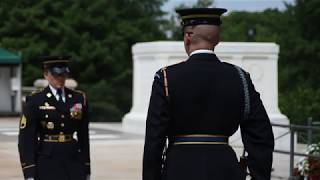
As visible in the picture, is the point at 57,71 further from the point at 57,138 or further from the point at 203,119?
the point at 203,119

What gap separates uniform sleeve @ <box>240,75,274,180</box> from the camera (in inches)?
163

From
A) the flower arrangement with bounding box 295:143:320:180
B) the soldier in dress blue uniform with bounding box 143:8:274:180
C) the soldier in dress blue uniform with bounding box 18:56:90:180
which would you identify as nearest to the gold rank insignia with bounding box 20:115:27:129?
the soldier in dress blue uniform with bounding box 18:56:90:180

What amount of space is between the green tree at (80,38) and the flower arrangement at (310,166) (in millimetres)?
26726

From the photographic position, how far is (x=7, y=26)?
127ft

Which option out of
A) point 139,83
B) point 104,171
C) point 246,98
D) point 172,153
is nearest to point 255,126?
point 246,98

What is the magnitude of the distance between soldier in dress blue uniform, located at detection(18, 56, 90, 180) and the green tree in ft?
100

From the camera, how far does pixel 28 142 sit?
619 cm

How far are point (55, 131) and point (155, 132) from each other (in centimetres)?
247

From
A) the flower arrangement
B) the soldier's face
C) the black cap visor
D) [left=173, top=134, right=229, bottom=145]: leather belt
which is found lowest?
the flower arrangement

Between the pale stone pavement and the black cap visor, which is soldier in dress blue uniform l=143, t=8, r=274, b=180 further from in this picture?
the pale stone pavement

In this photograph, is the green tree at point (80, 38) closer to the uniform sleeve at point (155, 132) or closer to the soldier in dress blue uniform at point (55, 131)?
the soldier in dress blue uniform at point (55, 131)

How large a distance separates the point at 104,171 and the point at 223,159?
845 cm

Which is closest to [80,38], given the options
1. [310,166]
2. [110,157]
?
[110,157]

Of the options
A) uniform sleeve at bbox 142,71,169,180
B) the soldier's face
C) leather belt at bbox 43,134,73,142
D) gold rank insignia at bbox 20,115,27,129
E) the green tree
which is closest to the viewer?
uniform sleeve at bbox 142,71,169,180
